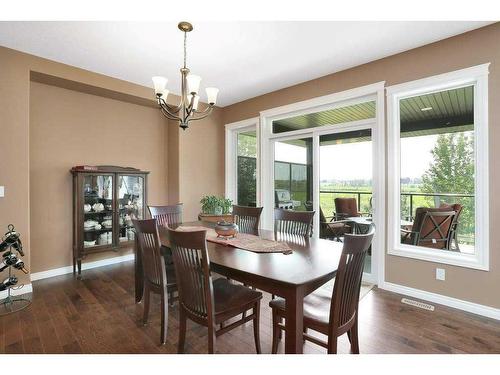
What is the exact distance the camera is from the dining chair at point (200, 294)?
1596mm

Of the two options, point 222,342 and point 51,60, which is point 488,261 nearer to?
point 222,342

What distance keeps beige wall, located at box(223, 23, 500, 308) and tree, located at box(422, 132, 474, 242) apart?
260 mm

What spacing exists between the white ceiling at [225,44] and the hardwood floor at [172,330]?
2.75 m

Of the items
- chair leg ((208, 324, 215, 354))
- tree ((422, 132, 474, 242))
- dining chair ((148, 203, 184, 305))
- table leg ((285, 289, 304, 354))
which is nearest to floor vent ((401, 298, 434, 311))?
tree ((422, 132, 474, 242))

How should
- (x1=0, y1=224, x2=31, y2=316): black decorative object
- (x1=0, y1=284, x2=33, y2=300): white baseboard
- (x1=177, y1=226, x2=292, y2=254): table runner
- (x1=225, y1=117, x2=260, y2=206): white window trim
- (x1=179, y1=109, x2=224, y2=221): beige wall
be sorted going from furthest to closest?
(x1=225, y1=117, x2=260, y2=206): white window trim, (x1=179, y1=109, x2=224, y2=221): beige wall, (x1=0, y1=284, x2=33, y2=300): white baseboard, (x1=0, y1=224, x2=31, y2=316): black decorative object, (x1=177, y1=226, x2=292, y2=254): table runner

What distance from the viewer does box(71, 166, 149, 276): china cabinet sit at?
138 inches

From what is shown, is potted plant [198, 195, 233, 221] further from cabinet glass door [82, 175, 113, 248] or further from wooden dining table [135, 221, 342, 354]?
wooden dining table [135, 221, 342, 354]

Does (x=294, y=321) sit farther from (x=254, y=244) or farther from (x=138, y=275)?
(x=138, y=275)

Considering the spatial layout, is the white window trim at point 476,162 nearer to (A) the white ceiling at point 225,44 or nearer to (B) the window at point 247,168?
(A) the white ceiling at point 225,44

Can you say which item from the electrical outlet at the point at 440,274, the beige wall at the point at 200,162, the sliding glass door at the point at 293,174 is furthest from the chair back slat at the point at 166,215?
the electrical outlet at the point at 440,274
